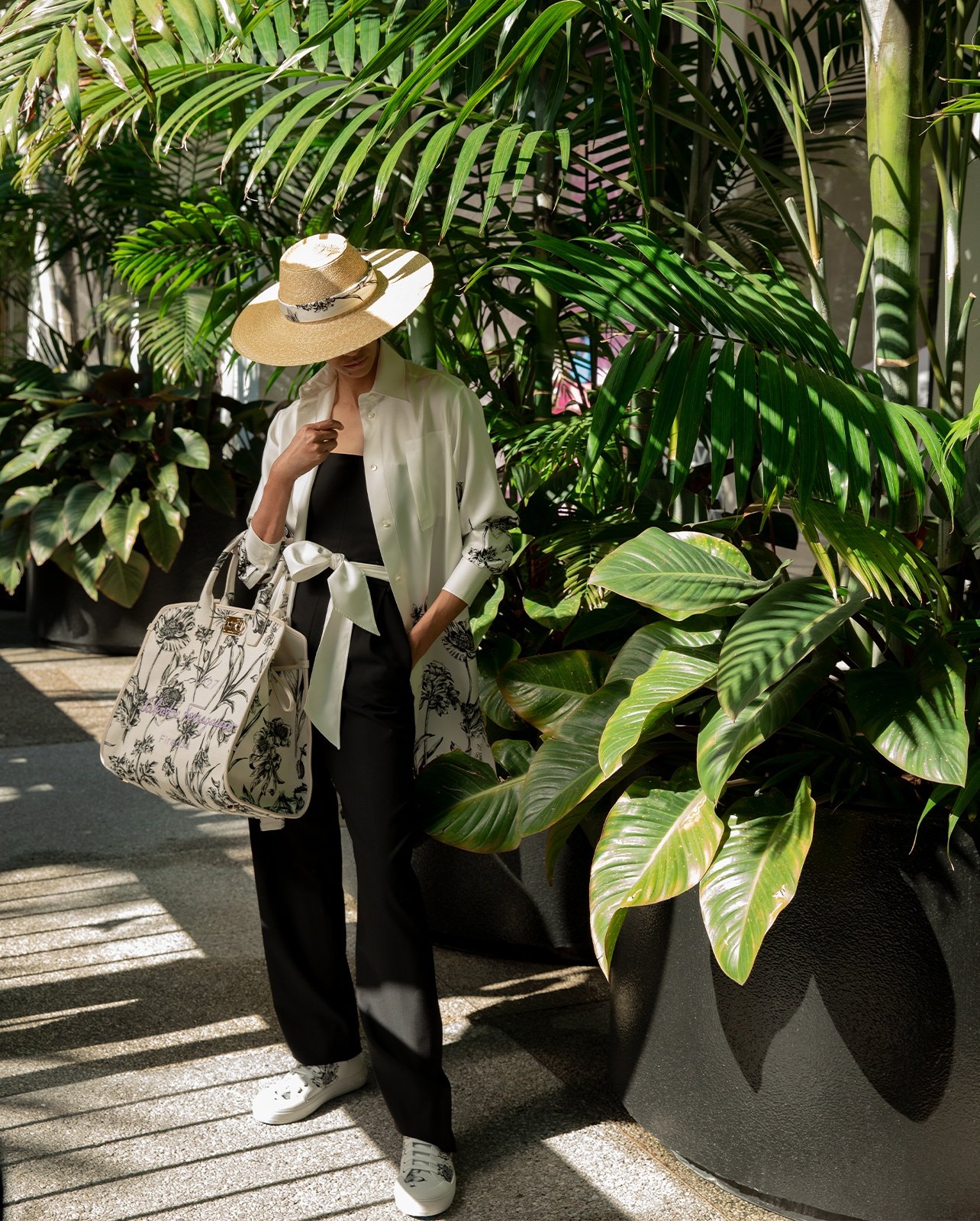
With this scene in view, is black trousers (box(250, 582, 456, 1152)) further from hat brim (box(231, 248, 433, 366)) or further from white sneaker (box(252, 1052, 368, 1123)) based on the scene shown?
hat brim (box(231, 248, 433, 366))

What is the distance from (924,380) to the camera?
4.31m

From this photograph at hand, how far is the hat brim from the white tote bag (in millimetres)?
364

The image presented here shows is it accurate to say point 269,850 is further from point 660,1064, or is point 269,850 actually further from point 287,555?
point 660,1064

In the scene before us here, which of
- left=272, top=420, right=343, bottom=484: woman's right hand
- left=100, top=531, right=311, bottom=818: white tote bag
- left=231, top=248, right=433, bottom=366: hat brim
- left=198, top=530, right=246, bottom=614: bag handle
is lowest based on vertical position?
left=100, top=531, right=311, bottom=818: white tote bag

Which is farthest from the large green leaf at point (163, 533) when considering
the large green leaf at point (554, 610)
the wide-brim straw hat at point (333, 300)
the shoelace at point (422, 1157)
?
the shoelace at point (422, 1157)

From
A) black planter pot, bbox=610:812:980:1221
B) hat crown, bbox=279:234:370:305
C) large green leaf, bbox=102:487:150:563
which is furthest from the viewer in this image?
large green leaf, bbox=102:487:150:563

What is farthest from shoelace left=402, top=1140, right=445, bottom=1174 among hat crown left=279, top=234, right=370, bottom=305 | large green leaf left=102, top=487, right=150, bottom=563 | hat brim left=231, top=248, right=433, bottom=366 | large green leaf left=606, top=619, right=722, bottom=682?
large green leaf left=102, top=487, right=150, bottom=563

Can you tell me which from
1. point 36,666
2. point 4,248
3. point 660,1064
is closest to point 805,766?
point 660,1064

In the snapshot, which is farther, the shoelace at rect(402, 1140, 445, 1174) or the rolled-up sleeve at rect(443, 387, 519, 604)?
the rolled-up sleeve at rect(443, 387, 519, 604)

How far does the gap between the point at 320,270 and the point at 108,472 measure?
435 centimetres

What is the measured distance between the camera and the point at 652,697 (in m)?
1.98

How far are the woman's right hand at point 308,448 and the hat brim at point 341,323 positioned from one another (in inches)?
4.7

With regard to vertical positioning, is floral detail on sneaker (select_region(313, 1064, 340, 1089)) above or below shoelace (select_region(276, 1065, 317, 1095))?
below

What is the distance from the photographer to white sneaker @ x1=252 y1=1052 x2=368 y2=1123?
237 cm
